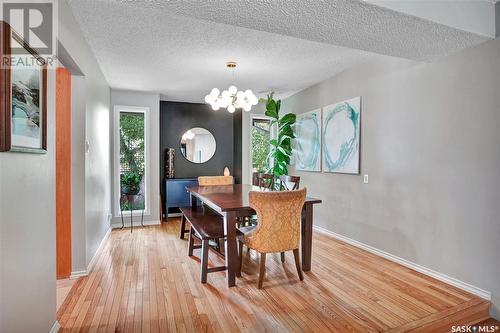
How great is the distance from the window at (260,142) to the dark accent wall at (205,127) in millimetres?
353

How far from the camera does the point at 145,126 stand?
504 cm

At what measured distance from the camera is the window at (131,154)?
4926 mm

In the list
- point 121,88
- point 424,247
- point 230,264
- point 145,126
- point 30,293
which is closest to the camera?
point 30,293

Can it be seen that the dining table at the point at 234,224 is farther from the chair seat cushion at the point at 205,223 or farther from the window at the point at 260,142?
the window at the point at 260,142

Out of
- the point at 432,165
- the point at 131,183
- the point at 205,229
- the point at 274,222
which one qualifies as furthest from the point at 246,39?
the point at 131,183

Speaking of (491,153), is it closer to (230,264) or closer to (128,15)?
(230,264)

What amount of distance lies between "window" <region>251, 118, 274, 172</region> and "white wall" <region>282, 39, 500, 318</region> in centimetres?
246

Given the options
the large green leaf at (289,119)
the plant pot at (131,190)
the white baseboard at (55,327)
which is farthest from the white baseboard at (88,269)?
the large green leaf at (289,119)

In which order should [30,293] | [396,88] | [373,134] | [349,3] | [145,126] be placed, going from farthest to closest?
[145,126]
[373,134]
[396,88]
[349,3]
[30,293]

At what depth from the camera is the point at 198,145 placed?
20.0 feet

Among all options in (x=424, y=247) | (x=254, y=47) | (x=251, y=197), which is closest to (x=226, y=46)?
(x=254, y=47)

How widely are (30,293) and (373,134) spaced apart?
360 centimetres

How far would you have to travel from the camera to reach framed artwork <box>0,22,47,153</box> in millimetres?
1236

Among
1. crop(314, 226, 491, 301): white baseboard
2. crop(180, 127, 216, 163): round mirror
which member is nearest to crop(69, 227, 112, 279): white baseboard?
crop(180, 127, 216, 163): round mirror
